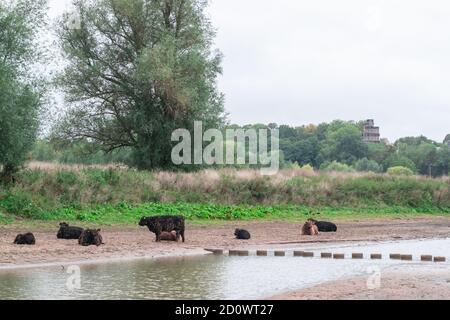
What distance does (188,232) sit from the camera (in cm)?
3014

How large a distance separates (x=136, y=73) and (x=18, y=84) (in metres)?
13.9

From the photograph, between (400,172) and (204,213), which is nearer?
(204,213)

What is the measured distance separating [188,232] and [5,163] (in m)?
A: 8.70

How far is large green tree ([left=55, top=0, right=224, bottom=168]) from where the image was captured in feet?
152

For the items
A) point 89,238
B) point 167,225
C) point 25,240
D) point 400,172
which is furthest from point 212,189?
point 400,172

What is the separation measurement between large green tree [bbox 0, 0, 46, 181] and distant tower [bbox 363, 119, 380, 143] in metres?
154

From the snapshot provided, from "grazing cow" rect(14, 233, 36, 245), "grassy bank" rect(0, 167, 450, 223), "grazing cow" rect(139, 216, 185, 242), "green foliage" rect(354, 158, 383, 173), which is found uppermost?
"green foliage" rect(354, 158, 383, 173)

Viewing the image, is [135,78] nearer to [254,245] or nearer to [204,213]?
[204,213]

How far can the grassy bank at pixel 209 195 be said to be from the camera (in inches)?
1289

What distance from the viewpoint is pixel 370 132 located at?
189000mm

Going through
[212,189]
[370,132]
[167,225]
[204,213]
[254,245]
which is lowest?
[254,245]

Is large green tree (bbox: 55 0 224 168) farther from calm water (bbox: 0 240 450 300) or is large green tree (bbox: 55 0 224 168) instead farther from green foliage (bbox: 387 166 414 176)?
calm water (bbox: 0 240 450 300)

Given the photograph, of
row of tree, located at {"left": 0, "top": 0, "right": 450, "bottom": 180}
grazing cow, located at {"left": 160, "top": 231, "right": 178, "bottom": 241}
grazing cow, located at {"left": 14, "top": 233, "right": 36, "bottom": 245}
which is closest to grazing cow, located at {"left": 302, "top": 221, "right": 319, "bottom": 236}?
grazing cow, located at {"left": 160, "top": 231, "right": 178, "bottom": 241}
